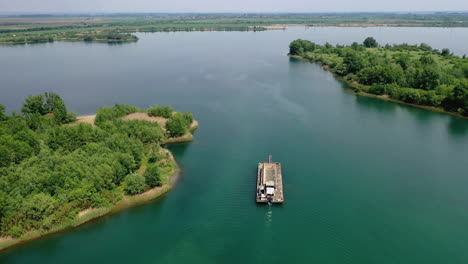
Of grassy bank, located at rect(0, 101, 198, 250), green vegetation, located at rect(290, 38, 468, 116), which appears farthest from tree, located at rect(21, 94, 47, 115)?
green vegetation, located at rect(290, 38, 468, 116)

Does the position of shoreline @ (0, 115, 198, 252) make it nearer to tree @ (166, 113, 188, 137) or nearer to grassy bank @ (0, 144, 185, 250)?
grassy bank @ (0, 144, 185, 250)

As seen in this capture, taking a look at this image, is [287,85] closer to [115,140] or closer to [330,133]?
[330,133]

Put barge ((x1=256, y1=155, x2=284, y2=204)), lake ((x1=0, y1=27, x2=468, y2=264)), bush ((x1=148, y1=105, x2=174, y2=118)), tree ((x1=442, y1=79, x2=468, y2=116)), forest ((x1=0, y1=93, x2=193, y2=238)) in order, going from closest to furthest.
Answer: lake ((x1=0, y1=27, x2=468, y2=264))
forest ((x1=0, y1=93, x2=193, y2=238))
barge ((x1=256, y1=155, x2=284, y2=204))
bush ((x1=148, y1=105, x2=174, y2=118))
tree ((x1=442, y1=79, x2=468, y2=116))

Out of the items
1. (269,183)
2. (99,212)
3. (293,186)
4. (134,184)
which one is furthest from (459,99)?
(99,212)

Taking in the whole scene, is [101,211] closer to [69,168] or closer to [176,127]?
[69,168]

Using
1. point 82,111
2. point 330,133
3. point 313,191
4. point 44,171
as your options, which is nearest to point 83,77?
point 82,111
